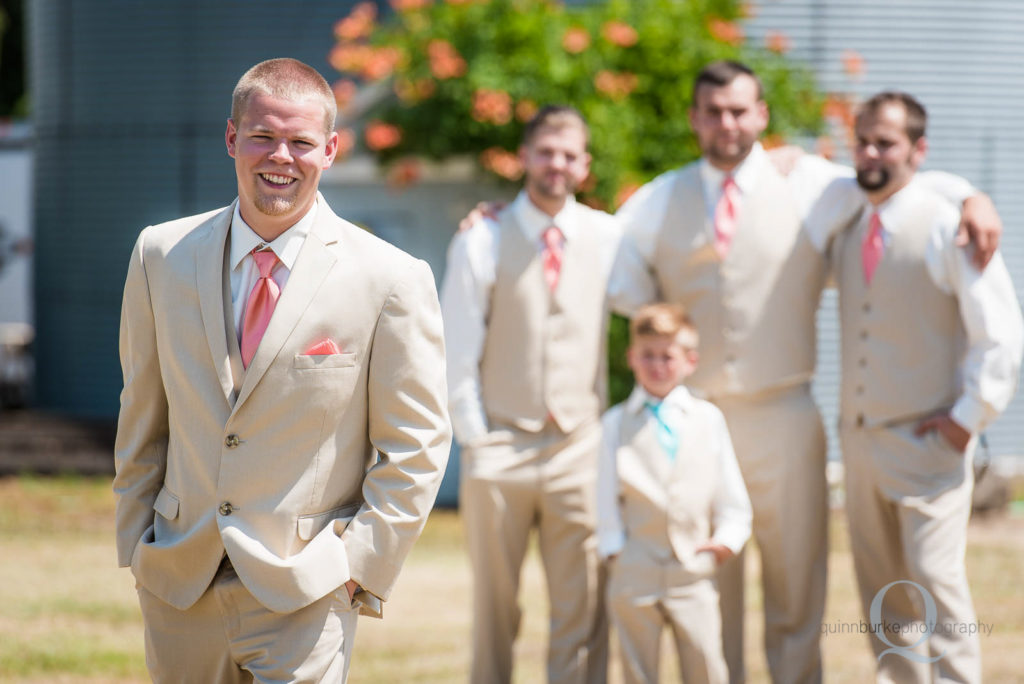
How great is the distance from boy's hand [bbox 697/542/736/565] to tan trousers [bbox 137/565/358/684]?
1.73 meters

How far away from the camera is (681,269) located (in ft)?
15.7

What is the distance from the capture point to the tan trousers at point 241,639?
2812mm

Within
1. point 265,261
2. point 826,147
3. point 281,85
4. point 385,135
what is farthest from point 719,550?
point 826,147

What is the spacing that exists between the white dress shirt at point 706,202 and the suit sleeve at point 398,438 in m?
2.05

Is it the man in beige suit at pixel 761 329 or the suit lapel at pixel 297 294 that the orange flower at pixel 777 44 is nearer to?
the man in beige suit at pixel 761 329

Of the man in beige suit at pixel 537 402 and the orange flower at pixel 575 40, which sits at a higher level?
the orange flower at pixel 575 40

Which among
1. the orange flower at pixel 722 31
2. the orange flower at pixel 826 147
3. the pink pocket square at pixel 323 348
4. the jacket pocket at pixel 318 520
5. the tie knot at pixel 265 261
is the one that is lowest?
the jacket pocket at pixel 318 520

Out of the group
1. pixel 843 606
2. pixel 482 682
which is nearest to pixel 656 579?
pixel 482 682

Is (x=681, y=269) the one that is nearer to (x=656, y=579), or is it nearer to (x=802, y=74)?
(x=656, y=579)

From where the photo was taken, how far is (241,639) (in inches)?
111

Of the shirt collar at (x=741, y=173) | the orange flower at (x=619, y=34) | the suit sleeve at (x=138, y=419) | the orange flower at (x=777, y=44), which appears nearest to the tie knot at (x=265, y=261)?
→ the suit sleeve at (x=138, y=419)

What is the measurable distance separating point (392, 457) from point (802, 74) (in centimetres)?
708

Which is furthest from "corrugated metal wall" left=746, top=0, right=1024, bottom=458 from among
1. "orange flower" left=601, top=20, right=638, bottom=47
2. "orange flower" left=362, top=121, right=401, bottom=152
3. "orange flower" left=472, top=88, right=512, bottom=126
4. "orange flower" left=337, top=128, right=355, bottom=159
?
"orange flower" left=337, top=128, right=355, bottom=159

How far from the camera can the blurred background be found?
9125 mm
